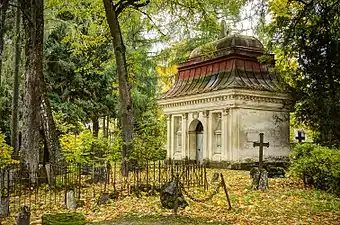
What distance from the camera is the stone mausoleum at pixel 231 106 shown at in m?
19.2

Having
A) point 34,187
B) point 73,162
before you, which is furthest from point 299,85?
point 34,187

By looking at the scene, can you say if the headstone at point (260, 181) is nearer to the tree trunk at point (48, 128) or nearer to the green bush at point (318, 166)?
the green bush at point (318, 166)

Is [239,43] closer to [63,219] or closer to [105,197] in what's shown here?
[105,197]

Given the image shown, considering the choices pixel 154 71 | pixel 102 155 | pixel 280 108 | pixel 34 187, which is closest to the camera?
pixel 34 187

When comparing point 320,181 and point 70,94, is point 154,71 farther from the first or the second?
point 320,181

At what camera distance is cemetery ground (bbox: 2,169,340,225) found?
27.8 ft

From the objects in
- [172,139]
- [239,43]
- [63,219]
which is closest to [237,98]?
[239,43]

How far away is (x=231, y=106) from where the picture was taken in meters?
19.0

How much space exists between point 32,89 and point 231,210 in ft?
22.0

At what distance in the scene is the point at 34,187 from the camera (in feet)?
38.0

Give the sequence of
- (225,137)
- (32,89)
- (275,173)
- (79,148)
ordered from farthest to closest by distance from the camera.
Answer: (225,137)
(275,173)
(79,148)
(32,89)

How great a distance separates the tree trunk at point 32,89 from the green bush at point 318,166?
25.4 feet

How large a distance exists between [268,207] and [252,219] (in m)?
1.37

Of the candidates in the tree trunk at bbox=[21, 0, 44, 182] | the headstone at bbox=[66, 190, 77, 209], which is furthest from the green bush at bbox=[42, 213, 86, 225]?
the tree trunk at bbox=[21, 0, 44, 182]
